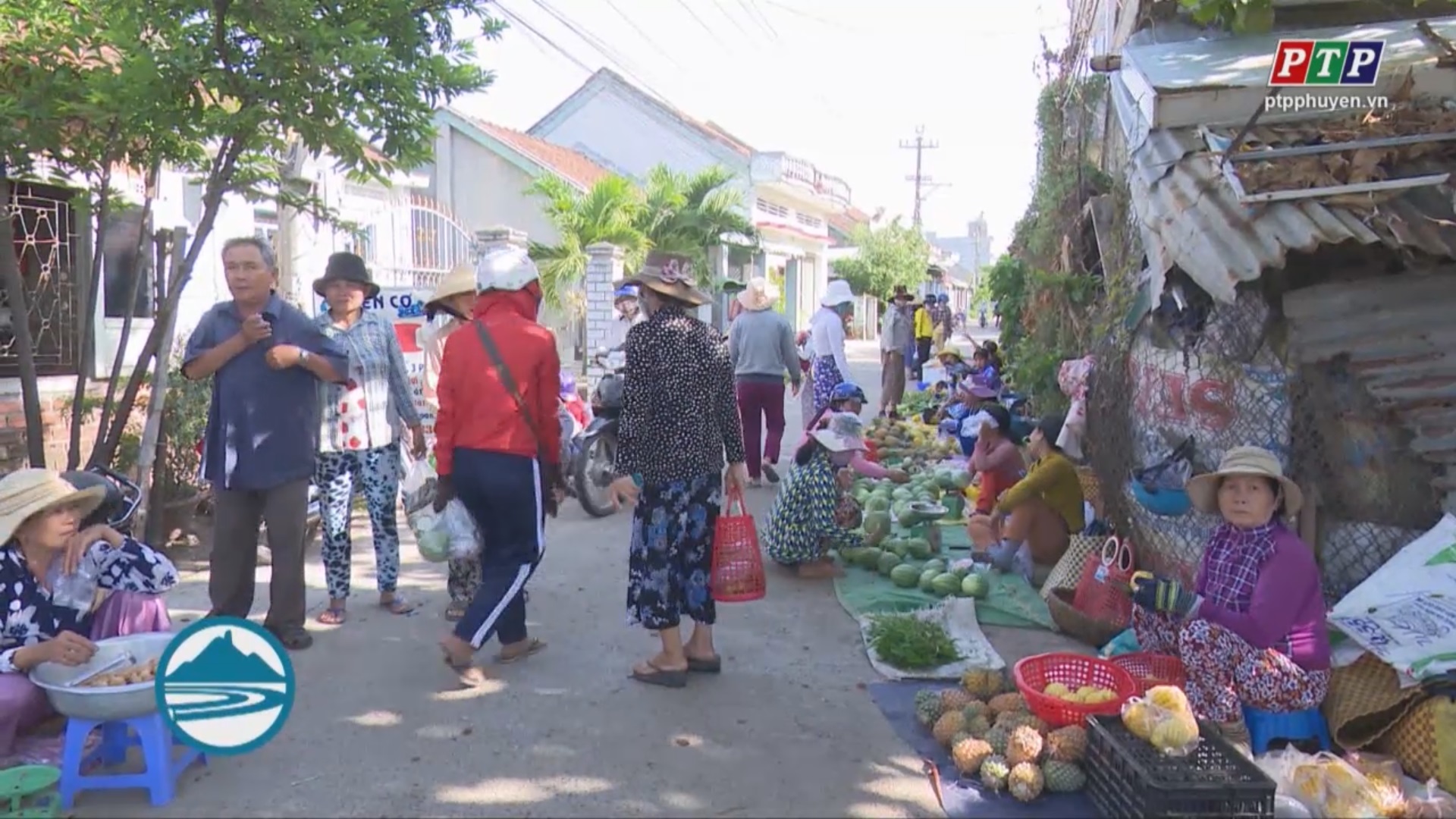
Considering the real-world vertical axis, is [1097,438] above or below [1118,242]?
below

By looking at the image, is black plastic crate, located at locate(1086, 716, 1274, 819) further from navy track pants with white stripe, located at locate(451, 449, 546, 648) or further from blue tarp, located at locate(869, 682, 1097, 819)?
navy track pants with white stripe, located at locate(451, 449, 546, 648)

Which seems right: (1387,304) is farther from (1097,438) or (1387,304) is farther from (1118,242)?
(1118,242)

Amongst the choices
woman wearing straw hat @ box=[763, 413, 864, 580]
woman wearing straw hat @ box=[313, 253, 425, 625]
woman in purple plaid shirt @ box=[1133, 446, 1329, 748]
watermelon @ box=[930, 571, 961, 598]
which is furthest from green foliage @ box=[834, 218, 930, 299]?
woman in purple plaid shirt @ box=[1133, 446, 1329, 748]

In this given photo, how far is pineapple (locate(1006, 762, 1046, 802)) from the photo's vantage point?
3.60 m

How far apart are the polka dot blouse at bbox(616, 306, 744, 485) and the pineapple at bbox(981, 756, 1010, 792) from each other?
1.63 meters

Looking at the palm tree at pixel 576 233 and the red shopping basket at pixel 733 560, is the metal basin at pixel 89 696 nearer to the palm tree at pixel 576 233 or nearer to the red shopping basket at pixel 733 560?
the red shopping basket at pixel 733 560

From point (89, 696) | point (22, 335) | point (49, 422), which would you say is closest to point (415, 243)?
point (49, 422)

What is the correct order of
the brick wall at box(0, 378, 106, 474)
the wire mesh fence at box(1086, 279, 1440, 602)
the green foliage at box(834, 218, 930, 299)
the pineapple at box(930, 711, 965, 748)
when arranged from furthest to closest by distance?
1. the green foliage at box(834, 218, 930, 299)
2. the brick wall at box(0, 378, 106, 474)
3. the wire mesh fence at box(1086, 279, 1440, 602)
4. the pineapple at box(930, 711, 965, 748)

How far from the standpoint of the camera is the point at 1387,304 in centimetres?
457

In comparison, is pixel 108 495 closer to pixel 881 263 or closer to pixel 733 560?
pixel 733 560

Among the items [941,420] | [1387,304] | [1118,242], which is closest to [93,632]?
[1387,304]

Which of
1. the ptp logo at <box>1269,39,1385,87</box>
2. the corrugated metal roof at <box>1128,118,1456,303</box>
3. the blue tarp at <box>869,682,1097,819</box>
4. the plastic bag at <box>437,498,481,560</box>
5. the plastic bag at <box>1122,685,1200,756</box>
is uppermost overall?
the ptp logo at <box>1269,39,1385,87</box>

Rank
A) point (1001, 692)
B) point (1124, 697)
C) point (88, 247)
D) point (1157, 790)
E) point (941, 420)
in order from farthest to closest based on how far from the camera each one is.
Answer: point (941, 420)
point (88, 247)
point (1001, 692)
point (1124, 697)
point (1157, 790)

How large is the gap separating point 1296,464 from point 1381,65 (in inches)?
110
